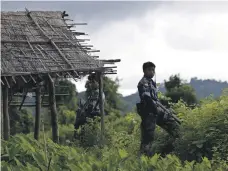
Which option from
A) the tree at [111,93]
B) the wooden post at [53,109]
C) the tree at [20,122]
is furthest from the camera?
the tree at [111,93]

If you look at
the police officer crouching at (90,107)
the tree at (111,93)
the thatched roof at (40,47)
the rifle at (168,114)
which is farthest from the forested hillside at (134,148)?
the tree at (111,93)

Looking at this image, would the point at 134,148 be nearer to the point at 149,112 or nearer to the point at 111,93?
the point at 149,112

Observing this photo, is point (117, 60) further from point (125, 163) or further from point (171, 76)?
point (171, 76)

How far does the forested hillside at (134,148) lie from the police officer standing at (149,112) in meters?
0.20

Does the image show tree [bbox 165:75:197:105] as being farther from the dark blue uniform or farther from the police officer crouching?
the dark blue uniform

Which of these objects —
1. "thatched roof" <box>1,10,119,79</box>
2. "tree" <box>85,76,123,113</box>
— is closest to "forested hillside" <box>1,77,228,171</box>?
"thatched roof" <box>1,10,119,79</box>

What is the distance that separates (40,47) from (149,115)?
469 cm

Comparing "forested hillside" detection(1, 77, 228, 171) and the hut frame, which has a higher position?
the hut frame

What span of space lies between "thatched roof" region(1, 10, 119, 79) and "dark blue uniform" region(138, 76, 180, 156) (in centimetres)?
339

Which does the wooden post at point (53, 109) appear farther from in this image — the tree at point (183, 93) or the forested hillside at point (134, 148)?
the tree at point (183, 93)

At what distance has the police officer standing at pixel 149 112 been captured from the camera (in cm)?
1109

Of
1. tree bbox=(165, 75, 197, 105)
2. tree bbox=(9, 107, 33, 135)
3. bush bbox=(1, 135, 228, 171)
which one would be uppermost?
tree bbox=(165, 75, 197, 105)

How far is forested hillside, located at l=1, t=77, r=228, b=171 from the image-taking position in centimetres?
522

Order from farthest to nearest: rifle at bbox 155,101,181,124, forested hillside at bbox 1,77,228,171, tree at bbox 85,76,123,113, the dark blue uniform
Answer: tree at bbox 85,76,123,113, rifle at bbox 155,101,181,124, the dark blue uniform, forested hillside at bbox 1,77,228,171
